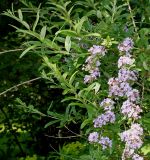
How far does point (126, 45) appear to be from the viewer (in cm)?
212

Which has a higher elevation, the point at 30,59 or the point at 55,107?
the point at 30,59

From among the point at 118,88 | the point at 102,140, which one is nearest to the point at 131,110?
the point at 118,88

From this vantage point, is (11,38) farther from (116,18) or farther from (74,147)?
(116,18)

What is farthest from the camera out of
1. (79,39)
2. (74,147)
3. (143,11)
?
(74,147)

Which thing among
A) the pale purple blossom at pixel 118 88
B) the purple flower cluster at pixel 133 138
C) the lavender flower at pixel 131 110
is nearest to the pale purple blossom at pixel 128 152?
the purple flower cluster at pixel 133 138

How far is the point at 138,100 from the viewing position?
7.11 ft

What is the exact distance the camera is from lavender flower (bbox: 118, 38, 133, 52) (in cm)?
212

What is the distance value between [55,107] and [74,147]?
0.70m

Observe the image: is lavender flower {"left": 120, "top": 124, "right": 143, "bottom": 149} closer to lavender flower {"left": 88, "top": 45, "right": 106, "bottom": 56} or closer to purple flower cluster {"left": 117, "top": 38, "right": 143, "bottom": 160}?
purple flower cluster {"left": 117, "top": 38, "right": 143, "bottom": 160}

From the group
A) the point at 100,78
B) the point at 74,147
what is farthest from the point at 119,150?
the point at 74,147

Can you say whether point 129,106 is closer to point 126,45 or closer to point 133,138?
point 133,138

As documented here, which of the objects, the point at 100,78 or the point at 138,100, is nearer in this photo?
the point at 138,100

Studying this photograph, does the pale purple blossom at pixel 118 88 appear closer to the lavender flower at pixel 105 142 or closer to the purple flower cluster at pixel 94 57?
the purple flower cluster at pixel 94 57

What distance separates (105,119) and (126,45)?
36 cm
